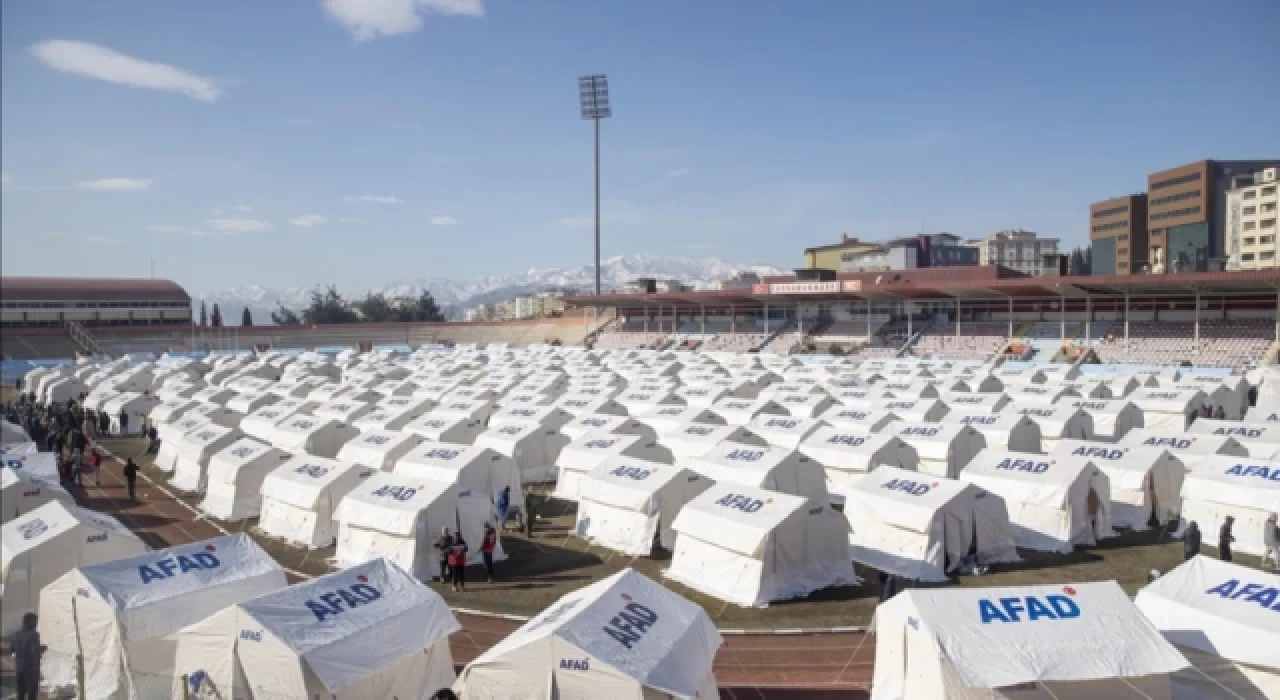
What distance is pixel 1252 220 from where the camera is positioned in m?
83.4

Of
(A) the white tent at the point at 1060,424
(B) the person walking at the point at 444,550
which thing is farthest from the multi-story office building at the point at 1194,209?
(B) the person walking at the point at 444,550

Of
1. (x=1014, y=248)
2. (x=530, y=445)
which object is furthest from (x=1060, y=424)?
(x=1014, y=248)

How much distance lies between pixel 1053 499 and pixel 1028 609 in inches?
318

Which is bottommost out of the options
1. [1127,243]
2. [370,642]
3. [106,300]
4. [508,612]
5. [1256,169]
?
[508,612]

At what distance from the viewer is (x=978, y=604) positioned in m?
8.49

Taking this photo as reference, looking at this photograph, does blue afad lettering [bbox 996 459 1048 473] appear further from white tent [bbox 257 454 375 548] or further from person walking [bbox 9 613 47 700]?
person walking [bbox 9 613 47 700]

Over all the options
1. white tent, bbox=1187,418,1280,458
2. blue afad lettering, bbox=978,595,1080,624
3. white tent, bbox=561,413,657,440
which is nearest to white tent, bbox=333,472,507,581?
white tent, bbox=561,413,657,440

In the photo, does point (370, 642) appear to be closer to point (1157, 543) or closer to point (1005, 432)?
point (1157, 543)

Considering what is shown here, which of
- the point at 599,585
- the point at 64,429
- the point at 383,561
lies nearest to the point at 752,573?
the point at 599,585

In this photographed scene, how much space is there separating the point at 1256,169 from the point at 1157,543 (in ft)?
316

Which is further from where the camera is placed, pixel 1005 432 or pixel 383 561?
pixel 1005 432

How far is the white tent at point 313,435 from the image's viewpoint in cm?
2420

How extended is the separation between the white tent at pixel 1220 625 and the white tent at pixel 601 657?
4.74 meters

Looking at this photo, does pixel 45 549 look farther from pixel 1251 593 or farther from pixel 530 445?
pixel 1251 593
